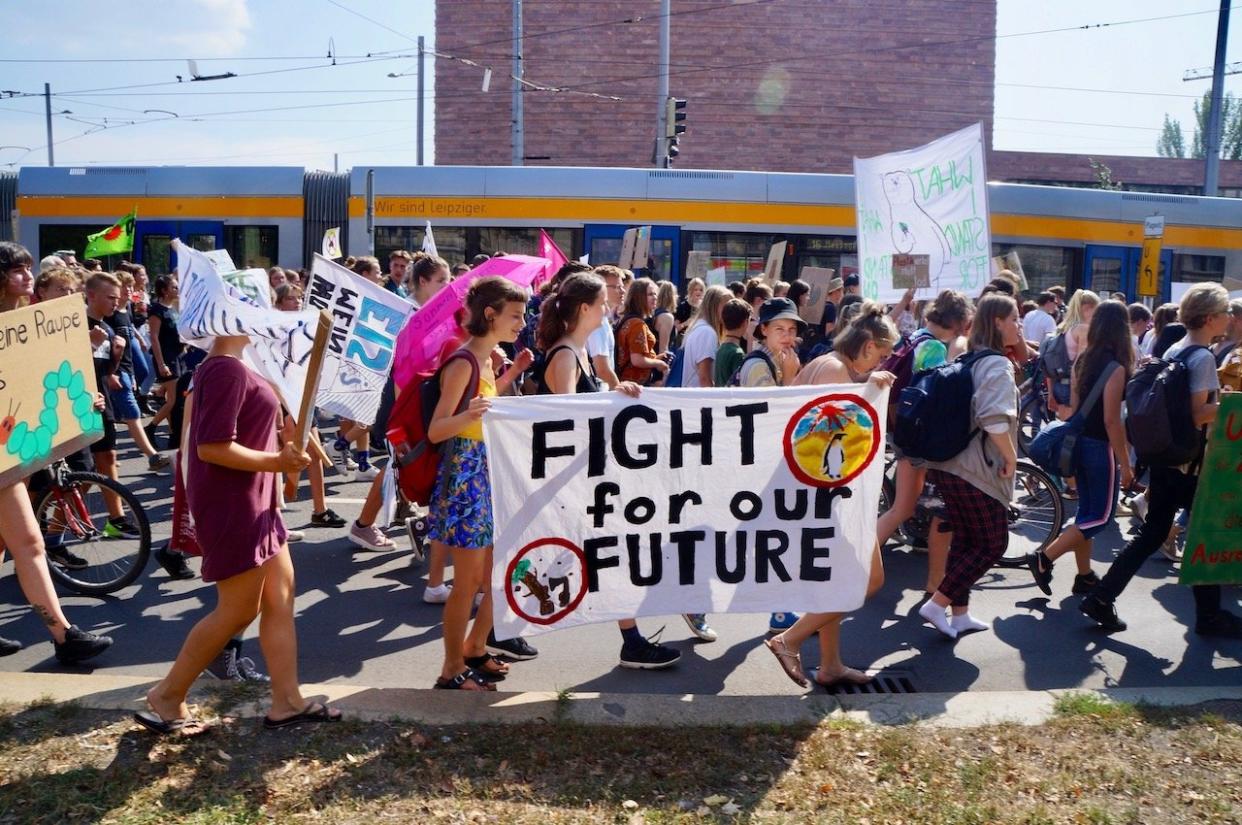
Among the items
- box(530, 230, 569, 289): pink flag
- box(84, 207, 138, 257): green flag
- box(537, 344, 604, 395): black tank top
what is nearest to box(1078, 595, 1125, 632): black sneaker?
box(537, 344, 604, 395): black tank top

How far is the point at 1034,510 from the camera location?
7.24 metres

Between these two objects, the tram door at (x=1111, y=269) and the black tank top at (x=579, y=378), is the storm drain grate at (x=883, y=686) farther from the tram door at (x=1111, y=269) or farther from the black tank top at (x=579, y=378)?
the tram door at (x=1111, y=269)

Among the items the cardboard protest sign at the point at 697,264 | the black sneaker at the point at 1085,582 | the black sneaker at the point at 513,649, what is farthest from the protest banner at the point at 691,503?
the cardboard protest sign at the point at 697,264

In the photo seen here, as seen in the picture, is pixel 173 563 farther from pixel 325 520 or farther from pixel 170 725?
pixel 170 725

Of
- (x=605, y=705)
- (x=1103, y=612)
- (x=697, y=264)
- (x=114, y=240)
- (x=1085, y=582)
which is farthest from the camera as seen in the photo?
(x=697, y=264)

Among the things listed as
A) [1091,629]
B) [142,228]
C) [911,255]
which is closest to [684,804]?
[1091,629]

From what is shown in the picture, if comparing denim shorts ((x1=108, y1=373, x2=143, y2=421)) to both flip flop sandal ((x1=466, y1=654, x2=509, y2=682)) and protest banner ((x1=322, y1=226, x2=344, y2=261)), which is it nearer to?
flip flop sandal ((x1=466, y1=654, x2=509, y2=682))

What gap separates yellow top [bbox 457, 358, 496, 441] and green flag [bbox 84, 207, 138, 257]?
42.2ft

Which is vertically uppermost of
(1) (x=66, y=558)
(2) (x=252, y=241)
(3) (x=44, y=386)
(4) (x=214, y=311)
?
(2) (x=252, y=241)

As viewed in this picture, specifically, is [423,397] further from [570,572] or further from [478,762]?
[478,762]

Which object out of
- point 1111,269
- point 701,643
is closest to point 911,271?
point 701,643

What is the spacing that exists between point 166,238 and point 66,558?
42.4 ft

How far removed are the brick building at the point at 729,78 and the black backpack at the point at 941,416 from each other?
34644mm

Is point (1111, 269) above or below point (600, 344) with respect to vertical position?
above
